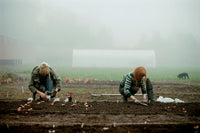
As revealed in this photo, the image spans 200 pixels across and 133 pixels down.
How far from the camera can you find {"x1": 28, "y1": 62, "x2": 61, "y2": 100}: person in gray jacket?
3896mm

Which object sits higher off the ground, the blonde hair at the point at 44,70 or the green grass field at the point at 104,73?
the blonde hair at the point at 44,70

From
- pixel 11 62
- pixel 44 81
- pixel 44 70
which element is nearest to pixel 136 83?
pixel 44 70

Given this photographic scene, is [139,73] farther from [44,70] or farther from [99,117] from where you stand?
[44,70]

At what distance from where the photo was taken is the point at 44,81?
423cm

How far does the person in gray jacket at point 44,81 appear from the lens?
12.8 feet

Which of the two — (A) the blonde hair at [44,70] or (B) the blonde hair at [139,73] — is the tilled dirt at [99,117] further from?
(A) the blonde hair at [44,70]

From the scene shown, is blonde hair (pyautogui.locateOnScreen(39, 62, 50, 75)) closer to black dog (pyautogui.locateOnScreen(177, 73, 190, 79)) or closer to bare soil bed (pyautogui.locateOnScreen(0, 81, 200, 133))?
bare soil bed (pyautogui.locateOnScreen(0, 81, 200, 133))

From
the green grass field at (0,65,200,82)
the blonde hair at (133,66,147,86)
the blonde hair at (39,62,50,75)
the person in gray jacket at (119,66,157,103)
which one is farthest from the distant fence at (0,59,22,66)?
the blonde hair at (133,66,147,86)

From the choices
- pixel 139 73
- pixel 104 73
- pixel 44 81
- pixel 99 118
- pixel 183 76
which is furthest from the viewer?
pixel 104 73

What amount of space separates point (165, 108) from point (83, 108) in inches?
64.1

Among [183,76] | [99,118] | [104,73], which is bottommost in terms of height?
[99,118]

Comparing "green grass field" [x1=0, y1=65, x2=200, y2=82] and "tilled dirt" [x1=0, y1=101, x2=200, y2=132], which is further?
"green grass field" [x1=0, y1=65, x2=200, y2=82]

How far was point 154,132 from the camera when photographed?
7.52ft

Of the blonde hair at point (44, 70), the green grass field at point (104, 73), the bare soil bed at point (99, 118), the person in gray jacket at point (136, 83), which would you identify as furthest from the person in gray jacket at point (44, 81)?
the green grass field at point (104, 73)
